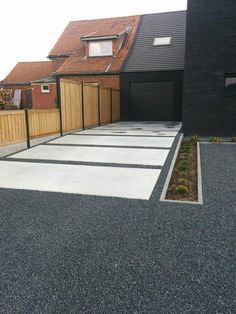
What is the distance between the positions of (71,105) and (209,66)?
19.7ft

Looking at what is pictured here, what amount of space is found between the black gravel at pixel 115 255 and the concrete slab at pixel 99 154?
2.73 metres

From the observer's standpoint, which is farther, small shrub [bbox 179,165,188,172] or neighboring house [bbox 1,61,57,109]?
neighboring house [bbox 1,61,57,109]

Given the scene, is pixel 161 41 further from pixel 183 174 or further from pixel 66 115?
pixel 183 174

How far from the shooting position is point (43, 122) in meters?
10.1

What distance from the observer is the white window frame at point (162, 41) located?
805 inches

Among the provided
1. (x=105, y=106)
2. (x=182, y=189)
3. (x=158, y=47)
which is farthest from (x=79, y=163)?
(x=158, y=47)

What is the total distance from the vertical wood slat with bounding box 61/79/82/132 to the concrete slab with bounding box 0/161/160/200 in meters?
5.29

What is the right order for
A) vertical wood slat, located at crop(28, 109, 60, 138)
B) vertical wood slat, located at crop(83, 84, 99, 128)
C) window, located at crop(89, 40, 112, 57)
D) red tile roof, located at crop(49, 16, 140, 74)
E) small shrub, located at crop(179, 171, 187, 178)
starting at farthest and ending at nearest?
1. window, located at crop(89, 40, 112, 57)
2. red tile roof, located at crop(49, 16, 140, 74)
3. vertical wood slat, located at crop(83, 84, 99, 128)
4. vertical wood slat, located at crop(28, 109, 60, 138)
5. small shrub, located at crop(179, 171, 187, 178)

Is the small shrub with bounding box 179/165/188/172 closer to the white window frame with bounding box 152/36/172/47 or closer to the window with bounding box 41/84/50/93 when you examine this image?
the white window frame with bounding box 152/36/172/47

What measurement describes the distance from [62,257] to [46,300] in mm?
616

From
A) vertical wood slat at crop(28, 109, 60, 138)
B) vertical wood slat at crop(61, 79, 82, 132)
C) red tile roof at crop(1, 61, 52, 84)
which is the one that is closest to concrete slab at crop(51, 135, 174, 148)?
vertical wood slat at crop(28, 109, 60, 138)

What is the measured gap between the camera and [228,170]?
632 cm

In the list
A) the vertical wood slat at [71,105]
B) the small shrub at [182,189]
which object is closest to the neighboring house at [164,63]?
the vertical wood slat at [71,105]

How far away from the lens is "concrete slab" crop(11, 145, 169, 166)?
727cm
